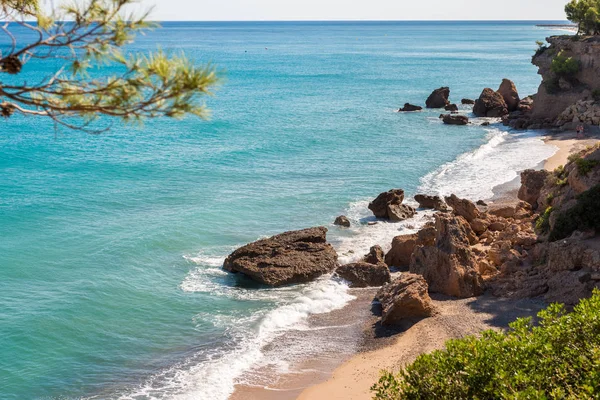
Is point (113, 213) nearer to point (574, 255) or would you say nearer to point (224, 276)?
point (224, 276)

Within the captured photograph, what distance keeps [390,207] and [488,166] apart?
1421 centimetres

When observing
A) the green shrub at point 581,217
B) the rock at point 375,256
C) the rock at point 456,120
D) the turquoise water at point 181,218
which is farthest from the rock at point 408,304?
the rock at point 456,120

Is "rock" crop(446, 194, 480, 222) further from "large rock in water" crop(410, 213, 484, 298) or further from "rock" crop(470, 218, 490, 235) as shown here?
"large rock in water" crop(410, 213, 484, 298)

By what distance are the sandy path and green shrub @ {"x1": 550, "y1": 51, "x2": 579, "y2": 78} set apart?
3999 cm

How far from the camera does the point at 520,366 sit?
35.9ft

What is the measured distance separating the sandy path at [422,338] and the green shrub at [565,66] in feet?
131

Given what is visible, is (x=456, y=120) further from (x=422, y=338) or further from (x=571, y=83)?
(x=422, y=338)

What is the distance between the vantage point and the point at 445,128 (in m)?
58.5

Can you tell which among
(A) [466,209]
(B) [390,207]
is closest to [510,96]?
(B) [390,207]

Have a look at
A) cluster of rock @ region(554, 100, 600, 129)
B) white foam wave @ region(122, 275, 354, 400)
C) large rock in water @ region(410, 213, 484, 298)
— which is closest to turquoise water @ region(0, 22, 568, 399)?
white foam wave @ region(122, 275, 354, 400)

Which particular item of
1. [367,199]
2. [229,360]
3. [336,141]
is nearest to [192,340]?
[229,360]

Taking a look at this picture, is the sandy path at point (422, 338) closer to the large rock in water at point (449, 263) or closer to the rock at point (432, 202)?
the large rock in water at point (449, 263)

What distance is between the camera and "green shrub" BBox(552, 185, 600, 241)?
21.5 metres

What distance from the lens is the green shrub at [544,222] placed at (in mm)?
24406
